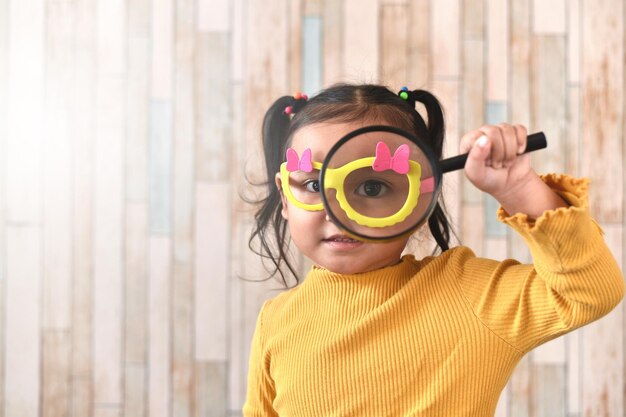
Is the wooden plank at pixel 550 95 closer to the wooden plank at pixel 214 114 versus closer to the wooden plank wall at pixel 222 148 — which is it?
the wooden plank wall at pixel 222 148

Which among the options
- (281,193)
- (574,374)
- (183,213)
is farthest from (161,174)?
(574,374)

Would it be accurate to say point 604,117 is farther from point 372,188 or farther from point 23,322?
point 23,322

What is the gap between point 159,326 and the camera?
212cm

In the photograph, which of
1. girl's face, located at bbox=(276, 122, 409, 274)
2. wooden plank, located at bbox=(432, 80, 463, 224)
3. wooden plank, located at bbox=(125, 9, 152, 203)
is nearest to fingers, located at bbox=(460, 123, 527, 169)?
girl's face, located at bbox=(276, 122, 409, 274)

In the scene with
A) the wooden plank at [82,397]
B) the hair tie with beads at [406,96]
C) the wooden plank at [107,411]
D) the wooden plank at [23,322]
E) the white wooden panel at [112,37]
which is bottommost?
the wooden plank at [107,411]

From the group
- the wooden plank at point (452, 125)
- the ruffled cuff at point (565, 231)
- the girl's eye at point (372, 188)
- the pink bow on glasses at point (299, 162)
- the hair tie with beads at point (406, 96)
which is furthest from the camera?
the wooden plank at point (452, 125)

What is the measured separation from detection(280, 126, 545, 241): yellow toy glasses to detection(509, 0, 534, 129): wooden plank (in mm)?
1249

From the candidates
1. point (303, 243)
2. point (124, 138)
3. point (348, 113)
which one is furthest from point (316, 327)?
point (124, 138)

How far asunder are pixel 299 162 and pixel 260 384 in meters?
0.41

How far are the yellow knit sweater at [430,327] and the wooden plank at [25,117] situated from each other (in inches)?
48.7

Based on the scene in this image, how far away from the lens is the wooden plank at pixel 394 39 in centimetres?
211

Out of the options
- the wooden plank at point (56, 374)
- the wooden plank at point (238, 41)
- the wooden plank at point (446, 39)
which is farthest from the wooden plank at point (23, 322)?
the wooden plank at point (446, 39)

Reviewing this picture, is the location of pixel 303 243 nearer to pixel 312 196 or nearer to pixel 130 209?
pixel 312 196

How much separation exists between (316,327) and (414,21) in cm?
123
